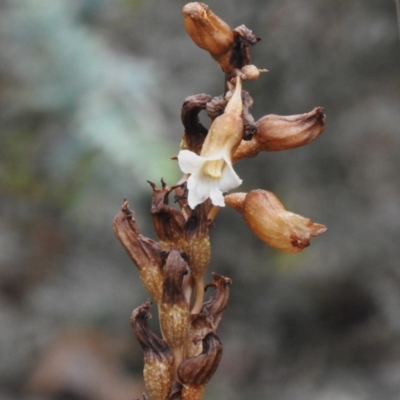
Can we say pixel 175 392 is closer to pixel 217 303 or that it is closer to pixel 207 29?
pixel 217 303

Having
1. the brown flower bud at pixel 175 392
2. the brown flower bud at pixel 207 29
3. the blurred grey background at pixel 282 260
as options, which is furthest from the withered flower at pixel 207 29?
the blurred grey background at pixel 282 260

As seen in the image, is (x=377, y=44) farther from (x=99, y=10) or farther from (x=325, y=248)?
(x=99, y=10)

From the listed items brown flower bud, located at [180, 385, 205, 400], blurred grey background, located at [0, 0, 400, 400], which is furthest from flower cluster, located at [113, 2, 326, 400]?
blurred grey background, located at [0, 0, 400, 400]

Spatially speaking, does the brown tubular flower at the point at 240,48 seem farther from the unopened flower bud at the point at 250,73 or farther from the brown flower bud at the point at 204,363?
the brown flower bud at the point at 204,363

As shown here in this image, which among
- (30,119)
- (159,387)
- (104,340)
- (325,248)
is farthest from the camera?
(325,248)

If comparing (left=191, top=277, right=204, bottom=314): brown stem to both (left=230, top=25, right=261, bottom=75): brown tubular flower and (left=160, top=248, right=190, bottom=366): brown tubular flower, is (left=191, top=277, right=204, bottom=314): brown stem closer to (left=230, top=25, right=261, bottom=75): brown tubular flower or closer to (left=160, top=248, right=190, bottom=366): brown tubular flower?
(left=160, top=248, right=190, bottom=366): brown tubular flower

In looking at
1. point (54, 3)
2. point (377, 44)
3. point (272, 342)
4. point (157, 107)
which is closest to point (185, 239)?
point (54, 3)
